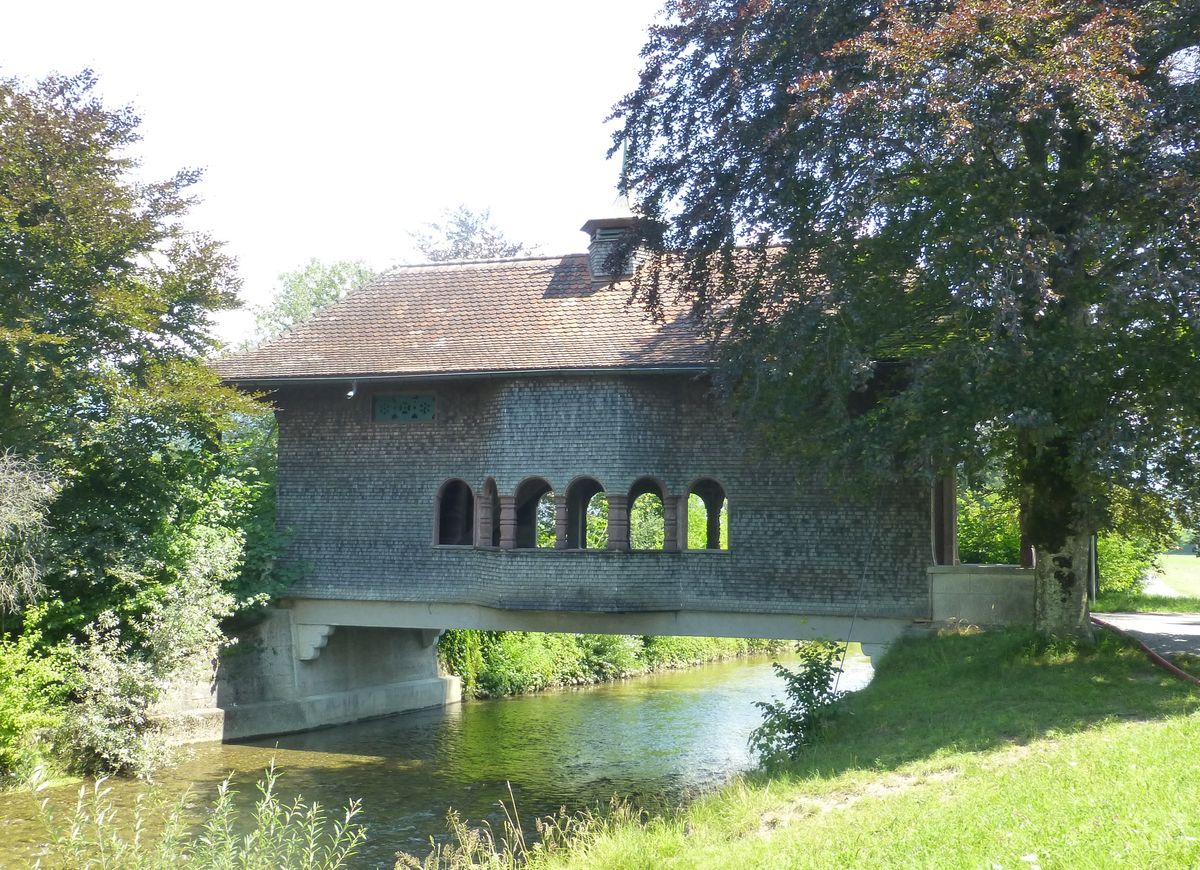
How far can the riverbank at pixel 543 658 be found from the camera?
2334 cm

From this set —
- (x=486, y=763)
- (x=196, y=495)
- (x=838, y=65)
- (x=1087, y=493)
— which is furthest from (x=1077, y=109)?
(x=196, y=495)

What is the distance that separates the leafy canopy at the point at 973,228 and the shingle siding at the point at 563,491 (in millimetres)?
2324

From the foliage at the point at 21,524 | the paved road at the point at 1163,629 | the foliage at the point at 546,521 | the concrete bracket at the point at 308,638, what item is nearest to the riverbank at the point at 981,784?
the paved road at the point at 1163,629

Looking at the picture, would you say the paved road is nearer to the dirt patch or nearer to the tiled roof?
the dirt patch

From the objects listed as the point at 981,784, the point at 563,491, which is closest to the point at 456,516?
the point at 563,491

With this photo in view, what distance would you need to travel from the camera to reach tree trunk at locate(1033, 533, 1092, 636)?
12484mm

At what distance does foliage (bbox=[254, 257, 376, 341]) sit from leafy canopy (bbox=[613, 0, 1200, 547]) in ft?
136

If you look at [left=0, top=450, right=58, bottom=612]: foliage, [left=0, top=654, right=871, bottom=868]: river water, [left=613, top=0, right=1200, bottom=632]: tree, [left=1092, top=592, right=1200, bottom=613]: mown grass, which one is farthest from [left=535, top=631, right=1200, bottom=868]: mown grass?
[left=0, top=450, right=58, bottom=612]: foliage

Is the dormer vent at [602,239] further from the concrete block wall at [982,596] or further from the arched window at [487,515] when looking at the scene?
the concrete block wall at [982,596]

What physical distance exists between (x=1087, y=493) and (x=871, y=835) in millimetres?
5507

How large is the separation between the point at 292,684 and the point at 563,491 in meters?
5.96

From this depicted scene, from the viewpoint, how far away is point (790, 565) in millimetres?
15797

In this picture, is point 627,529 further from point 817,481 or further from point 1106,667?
point 1106,667

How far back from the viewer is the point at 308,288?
173ft
